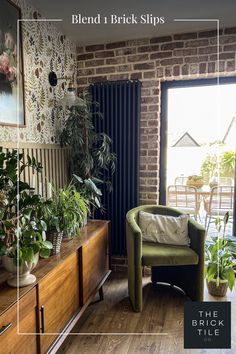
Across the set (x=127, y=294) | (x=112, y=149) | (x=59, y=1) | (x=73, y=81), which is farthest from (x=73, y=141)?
(x=127, y=294)

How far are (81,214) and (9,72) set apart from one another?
3.75ft

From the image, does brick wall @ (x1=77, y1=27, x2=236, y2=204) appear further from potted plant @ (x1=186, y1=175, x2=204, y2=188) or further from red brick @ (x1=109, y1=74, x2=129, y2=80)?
potted plant @ (x1=186, y1=175, x2=204, y2=188)

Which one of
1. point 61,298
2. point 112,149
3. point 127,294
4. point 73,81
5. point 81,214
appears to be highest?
point 73,81

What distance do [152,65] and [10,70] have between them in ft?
4.86

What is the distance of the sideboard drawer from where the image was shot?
1123 millimetres

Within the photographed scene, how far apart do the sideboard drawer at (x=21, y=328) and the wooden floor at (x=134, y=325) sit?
0.62 m

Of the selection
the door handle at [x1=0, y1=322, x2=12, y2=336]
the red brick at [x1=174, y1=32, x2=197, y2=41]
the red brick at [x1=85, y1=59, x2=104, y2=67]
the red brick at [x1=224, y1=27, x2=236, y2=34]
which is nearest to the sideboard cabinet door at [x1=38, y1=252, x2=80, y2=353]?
the door handle at [x1=0, y1=322, x2=12, y2=336]

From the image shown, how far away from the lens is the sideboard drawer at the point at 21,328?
44.2 inches

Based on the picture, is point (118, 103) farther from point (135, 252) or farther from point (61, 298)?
point (61, 298)

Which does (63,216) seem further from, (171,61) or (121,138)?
(171,61)

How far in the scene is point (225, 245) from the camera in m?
2.49

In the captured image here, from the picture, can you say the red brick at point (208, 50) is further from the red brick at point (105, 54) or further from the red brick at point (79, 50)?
the red brick at point (79, 50)

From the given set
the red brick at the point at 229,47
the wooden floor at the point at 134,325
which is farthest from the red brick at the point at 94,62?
the wooden floor at the point at 134,325

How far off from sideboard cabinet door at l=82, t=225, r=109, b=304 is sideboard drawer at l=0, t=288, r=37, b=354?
23.9 inches
